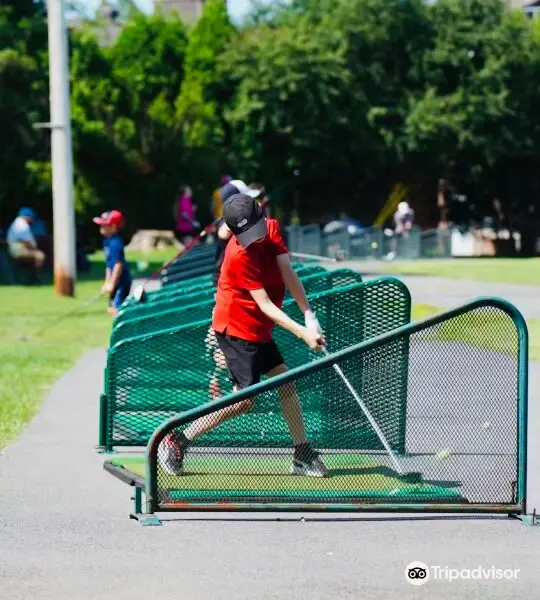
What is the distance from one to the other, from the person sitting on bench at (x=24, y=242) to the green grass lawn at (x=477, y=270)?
803 cm

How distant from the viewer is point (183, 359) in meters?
9.77

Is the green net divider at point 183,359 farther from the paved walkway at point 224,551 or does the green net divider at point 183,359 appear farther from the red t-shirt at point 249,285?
the red t-shirt at point 249,285

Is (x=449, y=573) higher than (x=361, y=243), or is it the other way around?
(x=449, y=573)

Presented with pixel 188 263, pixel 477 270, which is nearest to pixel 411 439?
pixel 188 263

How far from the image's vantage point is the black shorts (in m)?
8.46

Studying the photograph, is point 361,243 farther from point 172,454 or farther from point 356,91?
point 172,454

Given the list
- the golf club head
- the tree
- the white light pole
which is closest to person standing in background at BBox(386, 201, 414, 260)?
the tree

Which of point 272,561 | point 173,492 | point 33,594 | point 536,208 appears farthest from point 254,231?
point 536,208

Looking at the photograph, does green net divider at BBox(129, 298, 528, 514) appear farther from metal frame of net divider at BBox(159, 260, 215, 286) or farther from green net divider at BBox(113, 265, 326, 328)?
metal frame of net divider at BBox(159, 260, 215, 286)

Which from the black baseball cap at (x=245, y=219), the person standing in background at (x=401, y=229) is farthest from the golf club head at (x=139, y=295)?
the person standing in background at (x=401, y=229)

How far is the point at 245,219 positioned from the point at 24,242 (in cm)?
2187

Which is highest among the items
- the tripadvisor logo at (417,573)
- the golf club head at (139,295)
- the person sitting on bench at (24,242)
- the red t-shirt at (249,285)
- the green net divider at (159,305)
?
the red t-shirt at (249,285)

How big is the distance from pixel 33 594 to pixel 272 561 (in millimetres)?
1105

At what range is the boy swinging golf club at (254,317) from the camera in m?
7.89
